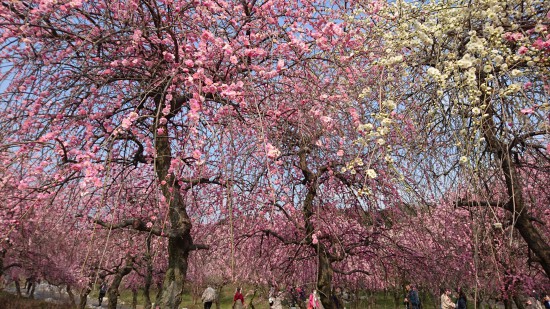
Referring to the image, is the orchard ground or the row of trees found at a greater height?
the row of trees

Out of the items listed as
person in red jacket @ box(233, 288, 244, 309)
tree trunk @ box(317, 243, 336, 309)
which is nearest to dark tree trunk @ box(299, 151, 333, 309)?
tree trunk @ box(317, 243, 336, 309)

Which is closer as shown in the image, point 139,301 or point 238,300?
point 238,300

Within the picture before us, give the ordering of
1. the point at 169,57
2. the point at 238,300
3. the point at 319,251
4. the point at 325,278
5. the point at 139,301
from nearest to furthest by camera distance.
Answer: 1. the point at 169,57
2. the point at 319,251
3. the point at 325,278
4. the point at 238,300
5. the point at 139,301

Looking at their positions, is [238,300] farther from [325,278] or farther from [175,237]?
[175,237]

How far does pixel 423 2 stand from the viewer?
A: 423cm

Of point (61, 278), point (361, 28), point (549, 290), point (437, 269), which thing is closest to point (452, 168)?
point (361, 28)

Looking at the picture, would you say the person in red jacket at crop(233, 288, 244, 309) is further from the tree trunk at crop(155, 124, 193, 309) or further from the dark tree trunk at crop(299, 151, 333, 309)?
the tree trunk at crop(155, 124, 193, 309)

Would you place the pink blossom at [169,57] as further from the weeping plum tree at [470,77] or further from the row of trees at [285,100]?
the weeping plum tree at [470,77]

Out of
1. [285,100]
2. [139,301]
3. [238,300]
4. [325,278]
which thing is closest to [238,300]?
[238,300]

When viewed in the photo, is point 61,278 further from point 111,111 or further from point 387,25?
point 387,25

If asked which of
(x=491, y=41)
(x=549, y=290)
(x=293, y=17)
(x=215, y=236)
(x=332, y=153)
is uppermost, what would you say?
(x=293, y=17)

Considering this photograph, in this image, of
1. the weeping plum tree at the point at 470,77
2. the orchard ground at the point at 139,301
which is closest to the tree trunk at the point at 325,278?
the orchard ground at the point at 139,301

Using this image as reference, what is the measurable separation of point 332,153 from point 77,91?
331cm

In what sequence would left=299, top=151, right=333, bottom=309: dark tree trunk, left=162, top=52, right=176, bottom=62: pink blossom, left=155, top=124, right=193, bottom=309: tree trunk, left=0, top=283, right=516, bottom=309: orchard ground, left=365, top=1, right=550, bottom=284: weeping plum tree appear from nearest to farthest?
left=365, top=1, right=550, bottom=284: weeping plum tree < left=162, top=52, right=176, bottom=62: pink blossom < left=155, top=124, right=193, bottom=309: tree trunk < left=299, top=151, right=333, bottom=309: dark tree trunk < left=0, top=283, right=516, bottom=309: orchard ground
